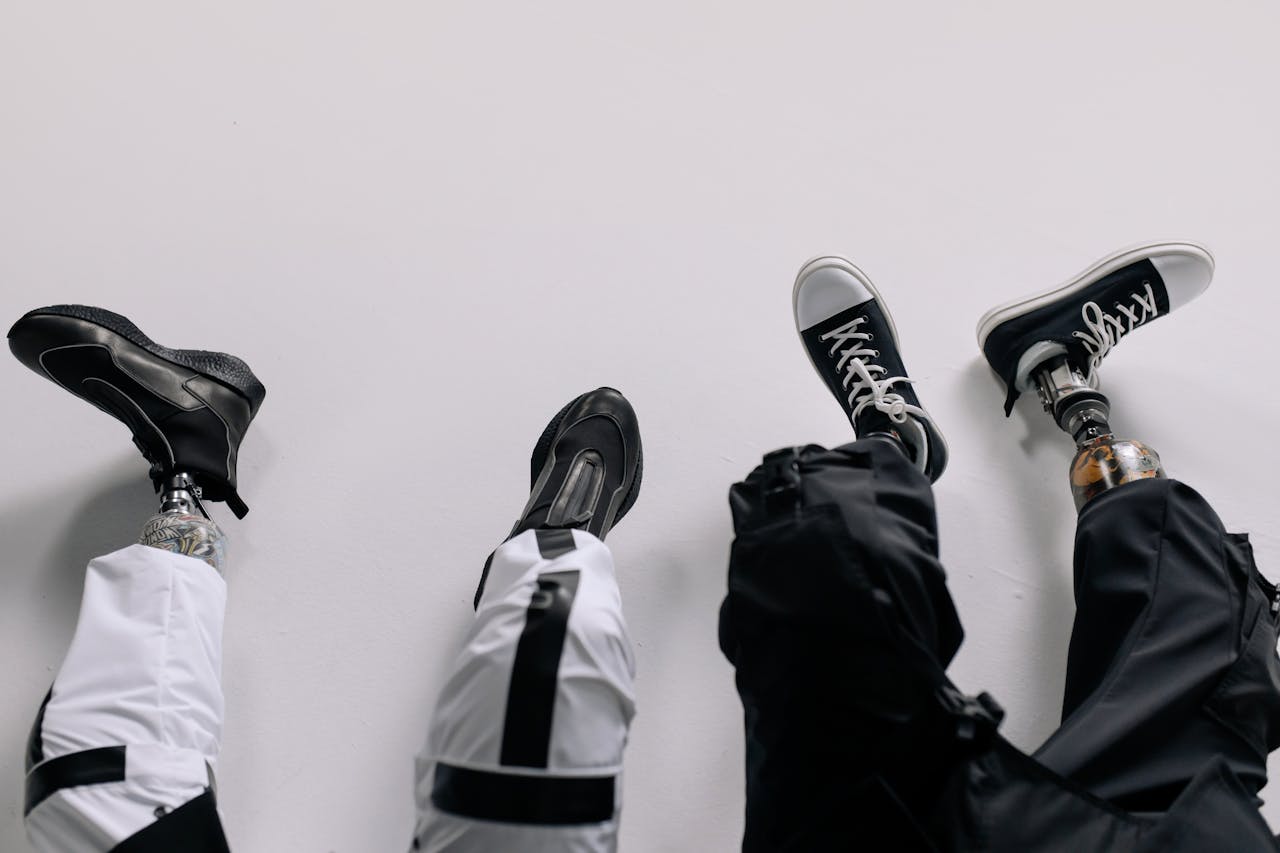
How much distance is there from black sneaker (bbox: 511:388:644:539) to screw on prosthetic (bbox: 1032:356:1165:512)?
1.47ft

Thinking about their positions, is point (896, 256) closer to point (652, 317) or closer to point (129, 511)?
point (652, 317)

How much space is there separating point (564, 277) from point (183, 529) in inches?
20.9

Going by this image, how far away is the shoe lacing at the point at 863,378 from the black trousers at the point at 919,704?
0.77 feet

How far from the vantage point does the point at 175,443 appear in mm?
959

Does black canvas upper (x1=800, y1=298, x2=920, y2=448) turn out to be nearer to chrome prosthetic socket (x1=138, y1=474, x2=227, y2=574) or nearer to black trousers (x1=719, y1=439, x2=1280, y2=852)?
black trousers (x1=719, y1=439, x2=1280, y2=852)

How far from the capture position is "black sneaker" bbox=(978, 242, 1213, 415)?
3.39 feet

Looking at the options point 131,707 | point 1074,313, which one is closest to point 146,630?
point 131,707

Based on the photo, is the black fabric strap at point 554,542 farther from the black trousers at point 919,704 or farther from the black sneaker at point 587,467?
the black trousers at point 919,704

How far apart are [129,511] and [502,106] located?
73 cm

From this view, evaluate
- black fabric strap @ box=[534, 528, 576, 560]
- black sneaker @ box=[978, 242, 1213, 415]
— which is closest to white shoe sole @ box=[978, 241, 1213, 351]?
black sneaker @ box=[978, 242, 1213, 415]

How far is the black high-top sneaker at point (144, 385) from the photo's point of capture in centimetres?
95

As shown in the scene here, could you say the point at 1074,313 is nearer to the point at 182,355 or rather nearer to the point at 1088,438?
the point at 1088,438

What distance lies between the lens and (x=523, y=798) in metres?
0.62

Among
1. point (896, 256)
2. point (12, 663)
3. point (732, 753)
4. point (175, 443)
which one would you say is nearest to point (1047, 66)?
point (896, 256)
